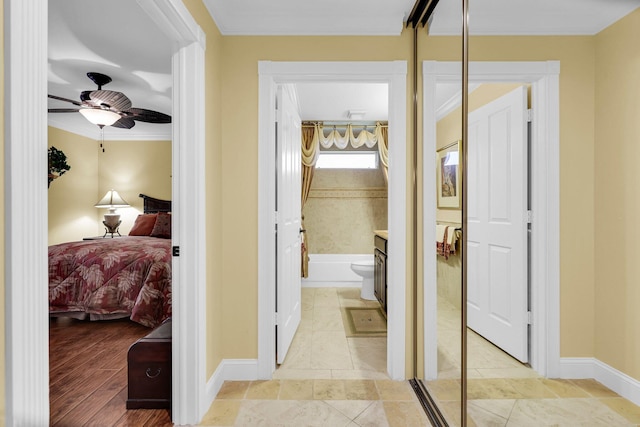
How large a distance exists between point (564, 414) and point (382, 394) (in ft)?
4.31

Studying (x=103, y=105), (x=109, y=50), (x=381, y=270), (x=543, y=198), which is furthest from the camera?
(x=381, y=270)

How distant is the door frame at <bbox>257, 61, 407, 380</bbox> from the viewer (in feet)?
7.35

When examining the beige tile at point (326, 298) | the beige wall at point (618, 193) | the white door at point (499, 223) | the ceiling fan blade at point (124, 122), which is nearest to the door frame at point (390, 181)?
the white door at point (499, 223)

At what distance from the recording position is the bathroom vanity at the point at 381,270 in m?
3.51

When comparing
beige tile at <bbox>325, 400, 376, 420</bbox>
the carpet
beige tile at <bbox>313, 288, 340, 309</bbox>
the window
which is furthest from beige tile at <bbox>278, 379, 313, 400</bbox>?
the window

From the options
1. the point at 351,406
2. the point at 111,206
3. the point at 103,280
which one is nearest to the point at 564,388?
the point at 351,406

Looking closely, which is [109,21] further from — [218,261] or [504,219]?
[504,219]

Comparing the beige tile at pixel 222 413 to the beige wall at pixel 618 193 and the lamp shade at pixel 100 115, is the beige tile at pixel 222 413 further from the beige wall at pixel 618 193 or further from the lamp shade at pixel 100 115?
the lamp shade at pixel 100 115

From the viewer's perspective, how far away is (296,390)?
7.05 ft

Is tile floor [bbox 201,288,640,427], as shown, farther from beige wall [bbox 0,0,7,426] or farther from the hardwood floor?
beige wall [bbox 0,0,7,426]

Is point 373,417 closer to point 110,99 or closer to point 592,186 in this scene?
point 592,186

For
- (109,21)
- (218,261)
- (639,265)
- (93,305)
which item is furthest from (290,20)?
(93,305)

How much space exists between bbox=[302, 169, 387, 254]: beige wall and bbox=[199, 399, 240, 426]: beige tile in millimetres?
3317

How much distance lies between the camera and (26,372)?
Result: 0.75m
